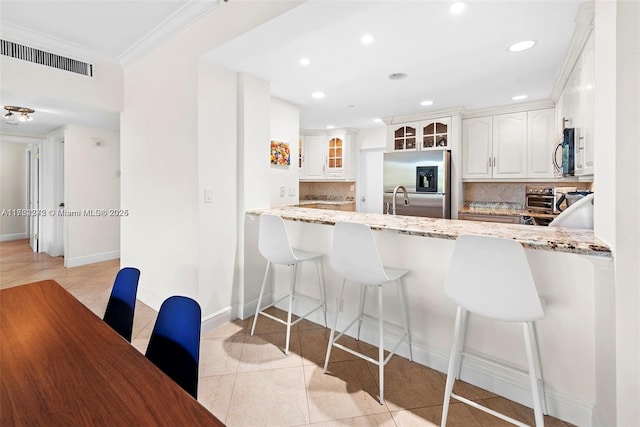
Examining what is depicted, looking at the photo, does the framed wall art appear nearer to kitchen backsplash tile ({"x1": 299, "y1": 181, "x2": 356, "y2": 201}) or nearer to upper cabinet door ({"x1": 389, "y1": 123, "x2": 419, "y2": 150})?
upper cabinet door ({"x1": 389, "y1": 123, "x2": 419, "y2": 150})

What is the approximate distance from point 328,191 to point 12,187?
671 centimetres

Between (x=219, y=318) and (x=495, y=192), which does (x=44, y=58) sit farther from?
(x=495, y=192)

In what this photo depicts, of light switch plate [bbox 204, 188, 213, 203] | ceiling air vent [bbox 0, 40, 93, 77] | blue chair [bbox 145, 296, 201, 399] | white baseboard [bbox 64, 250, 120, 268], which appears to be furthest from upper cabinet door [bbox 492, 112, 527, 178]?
white baseboard [bbox 64, 250, 120, 268]

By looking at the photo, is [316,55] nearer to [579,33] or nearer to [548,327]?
[579,33]

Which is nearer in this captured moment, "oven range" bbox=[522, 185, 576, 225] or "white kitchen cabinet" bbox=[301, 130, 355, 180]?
"oven range" bbox=[522, 185, 576, 225]

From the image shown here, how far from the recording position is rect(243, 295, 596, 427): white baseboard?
152cm

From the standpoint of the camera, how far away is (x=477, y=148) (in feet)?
14.1

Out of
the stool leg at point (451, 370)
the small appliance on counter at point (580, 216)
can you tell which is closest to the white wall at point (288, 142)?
the stool leg at point (451, 370)

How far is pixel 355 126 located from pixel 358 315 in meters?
4.01

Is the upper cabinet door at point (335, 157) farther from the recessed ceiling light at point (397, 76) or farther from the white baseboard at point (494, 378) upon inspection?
the white baseboard at point (494, 378)

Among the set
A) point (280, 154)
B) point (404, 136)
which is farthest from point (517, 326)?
point (404, 136)

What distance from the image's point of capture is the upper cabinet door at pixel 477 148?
4203 millimetres

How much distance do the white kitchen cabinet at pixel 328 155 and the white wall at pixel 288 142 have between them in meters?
1.90

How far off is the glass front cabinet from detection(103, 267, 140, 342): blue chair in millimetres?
4108
